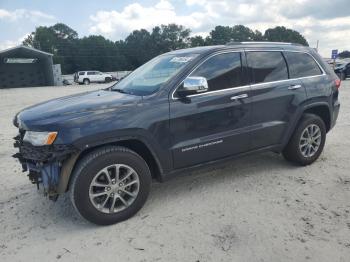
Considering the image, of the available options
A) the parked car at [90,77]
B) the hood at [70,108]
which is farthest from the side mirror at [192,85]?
the parked car at [90,77]

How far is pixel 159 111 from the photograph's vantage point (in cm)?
385

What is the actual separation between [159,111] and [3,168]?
334cm

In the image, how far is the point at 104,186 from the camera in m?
3.66

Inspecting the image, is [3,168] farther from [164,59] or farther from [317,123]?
[317,123]

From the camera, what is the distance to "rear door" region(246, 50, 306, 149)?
4625mm

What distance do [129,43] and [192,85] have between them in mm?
92032

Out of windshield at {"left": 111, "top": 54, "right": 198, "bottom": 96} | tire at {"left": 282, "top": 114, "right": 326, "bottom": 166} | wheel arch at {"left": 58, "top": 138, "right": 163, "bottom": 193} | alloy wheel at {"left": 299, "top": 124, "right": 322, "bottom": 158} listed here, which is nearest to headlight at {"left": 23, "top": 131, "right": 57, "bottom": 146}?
wheel arch at {"left": 58, "top": 138, "right": 163, "bottom": 193}

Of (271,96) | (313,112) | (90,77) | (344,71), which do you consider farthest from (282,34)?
(271,96)

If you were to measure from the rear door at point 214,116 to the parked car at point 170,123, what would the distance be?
0.01 metres

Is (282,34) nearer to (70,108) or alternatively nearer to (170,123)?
(170,123)

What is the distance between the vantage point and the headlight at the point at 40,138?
338 centimetres

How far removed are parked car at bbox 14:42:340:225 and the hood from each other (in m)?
0.01

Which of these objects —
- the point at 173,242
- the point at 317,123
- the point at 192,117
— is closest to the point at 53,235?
the point at 173,242

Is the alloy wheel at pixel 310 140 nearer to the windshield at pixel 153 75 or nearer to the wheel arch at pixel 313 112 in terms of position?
the wheel arch at pixel 313 112
